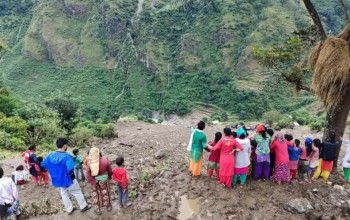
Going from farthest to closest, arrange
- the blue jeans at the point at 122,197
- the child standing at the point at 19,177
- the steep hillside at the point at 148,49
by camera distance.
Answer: the steep hillside at the point at 148,49 → the child standing at the point at 19,177 → the blue jeans at the point at 122,197

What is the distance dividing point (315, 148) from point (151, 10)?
279 feet

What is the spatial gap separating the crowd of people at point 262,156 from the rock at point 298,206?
572 mm

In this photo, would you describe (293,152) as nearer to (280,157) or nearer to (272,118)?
(280,157)

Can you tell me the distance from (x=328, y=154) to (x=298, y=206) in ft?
4.39

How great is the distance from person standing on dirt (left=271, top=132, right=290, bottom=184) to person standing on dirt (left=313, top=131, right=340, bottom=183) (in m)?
0.83

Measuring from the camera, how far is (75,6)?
87750 mm

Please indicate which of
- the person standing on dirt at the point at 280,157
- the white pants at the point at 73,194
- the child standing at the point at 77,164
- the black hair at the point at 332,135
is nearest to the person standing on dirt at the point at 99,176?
the white pants at the point at 73,194

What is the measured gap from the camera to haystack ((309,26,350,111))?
604 cm

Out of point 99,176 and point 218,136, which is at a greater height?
point 218,136

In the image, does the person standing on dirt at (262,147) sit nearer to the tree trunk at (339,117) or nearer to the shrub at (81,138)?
the tree trunk at (339,117)

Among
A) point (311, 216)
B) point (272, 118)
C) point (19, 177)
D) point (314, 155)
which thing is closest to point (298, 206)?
point (311, 216)

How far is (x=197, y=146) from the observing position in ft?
21.0

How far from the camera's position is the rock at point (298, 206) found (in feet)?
19.2

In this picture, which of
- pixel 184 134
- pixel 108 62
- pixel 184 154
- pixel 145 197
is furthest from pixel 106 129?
pixel 108 62
